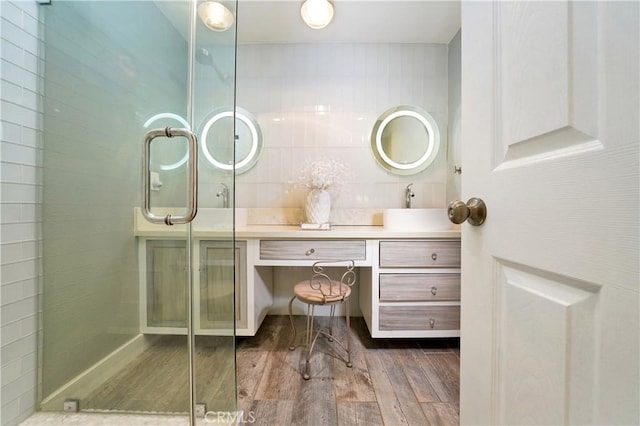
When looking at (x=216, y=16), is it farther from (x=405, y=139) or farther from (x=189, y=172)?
(x=405, y=139)

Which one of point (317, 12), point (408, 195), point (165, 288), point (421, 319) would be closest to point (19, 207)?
point (165, 288)

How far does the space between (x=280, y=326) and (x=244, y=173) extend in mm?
1263

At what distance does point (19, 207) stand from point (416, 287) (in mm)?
2003

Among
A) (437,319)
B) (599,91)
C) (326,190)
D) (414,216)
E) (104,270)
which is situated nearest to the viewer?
(599,91)

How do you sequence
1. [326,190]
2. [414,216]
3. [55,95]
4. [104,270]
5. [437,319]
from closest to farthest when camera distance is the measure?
[55,95]
[104,270]
[437,319]
[414,216]
[326,190]

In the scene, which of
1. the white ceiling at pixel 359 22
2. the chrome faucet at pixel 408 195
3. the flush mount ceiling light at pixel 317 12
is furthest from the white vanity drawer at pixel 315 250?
the white ceiling at pixel 359 22

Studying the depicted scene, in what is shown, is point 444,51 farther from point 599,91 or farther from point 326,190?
point 599,91

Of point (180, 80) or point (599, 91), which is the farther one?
point (180, 80)

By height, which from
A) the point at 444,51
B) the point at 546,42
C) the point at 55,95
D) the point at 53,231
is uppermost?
the point at 444,51

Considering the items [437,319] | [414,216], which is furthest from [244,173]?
[437,319]

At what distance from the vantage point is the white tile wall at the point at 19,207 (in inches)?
38.3

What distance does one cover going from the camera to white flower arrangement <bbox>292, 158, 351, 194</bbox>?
1798mm

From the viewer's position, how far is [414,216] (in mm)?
1712
